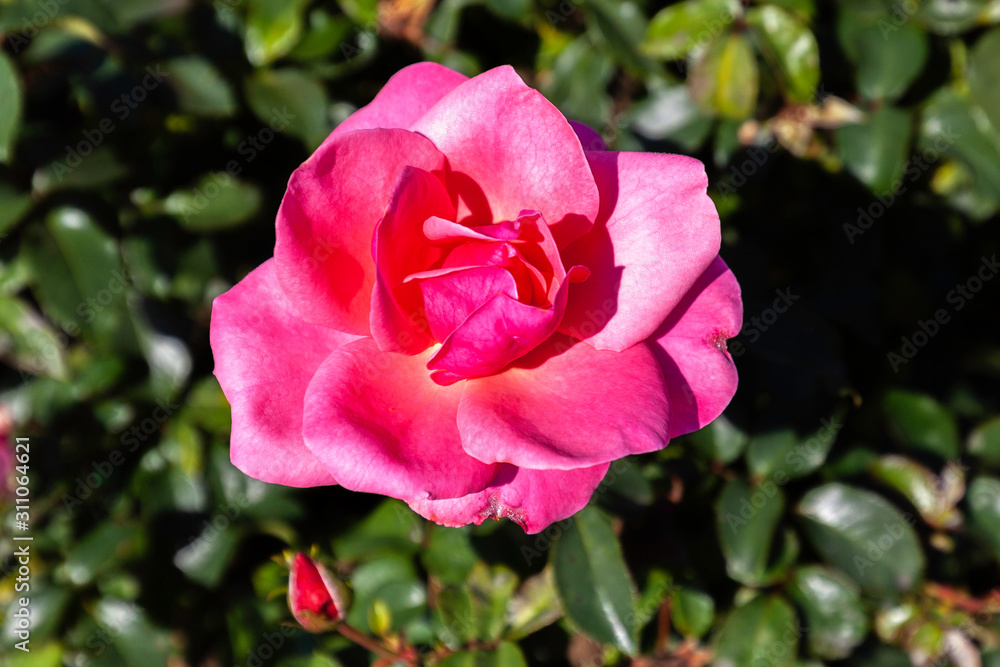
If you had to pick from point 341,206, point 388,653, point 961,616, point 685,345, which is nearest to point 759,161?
point 685,345

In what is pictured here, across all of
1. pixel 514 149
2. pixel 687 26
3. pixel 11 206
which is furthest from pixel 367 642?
pixel 687 26

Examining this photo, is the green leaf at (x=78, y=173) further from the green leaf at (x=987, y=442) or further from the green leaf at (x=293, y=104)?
the green leaf at (x=987, y=442)

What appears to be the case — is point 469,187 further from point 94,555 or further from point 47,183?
point 94,555

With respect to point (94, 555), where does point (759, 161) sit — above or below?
above

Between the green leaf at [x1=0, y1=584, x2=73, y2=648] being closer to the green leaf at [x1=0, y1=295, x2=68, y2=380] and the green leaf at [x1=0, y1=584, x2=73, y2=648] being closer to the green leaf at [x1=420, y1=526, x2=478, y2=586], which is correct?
the green leaf at [x1=0, y1=295, x2=68, y2=380]

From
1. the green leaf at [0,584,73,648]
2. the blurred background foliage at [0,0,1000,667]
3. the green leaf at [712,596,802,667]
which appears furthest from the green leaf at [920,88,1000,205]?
the green leaf at [0,584,73,648]

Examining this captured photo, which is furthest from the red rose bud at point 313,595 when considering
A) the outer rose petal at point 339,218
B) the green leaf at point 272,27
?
the green leaf at point 272,27
